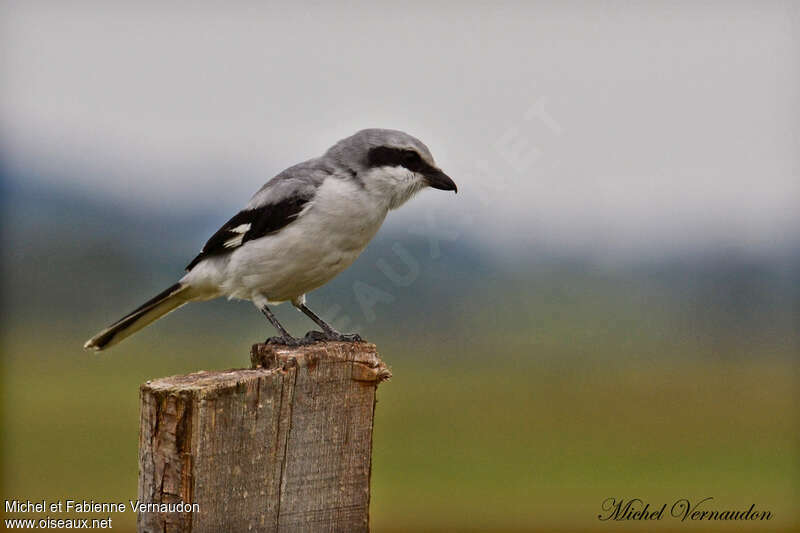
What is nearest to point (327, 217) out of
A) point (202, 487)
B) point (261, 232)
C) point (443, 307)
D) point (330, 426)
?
point (261, 232)

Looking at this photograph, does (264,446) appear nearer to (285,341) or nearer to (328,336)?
(285,341)

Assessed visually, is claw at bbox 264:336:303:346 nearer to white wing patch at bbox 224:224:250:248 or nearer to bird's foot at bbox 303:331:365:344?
bird's foot at bbox 303:331:365:344

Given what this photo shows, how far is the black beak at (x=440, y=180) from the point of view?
510 centimetres

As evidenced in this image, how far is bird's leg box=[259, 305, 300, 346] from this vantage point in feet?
14.2

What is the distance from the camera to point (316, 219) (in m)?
4.98

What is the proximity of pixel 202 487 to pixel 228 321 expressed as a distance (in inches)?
334

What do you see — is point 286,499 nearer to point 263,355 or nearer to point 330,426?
point 330,426

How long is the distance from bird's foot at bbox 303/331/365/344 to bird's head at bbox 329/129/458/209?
884 mm

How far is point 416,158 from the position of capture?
16.7 ft

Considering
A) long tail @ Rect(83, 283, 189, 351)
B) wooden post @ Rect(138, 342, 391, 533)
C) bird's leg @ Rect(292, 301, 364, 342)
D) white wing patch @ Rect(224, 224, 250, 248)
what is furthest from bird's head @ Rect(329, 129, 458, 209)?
wooden post @ Rect(138, 342, 391, 533)

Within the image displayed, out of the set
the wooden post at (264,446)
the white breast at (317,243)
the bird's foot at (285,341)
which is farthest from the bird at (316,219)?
the wooden post at (264,446)

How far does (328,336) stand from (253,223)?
862 millimetres

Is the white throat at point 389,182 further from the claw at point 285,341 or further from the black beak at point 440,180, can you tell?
the claw at point 285,341

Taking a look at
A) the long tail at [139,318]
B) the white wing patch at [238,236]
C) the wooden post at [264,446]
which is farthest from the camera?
the long tail at [139,318]
